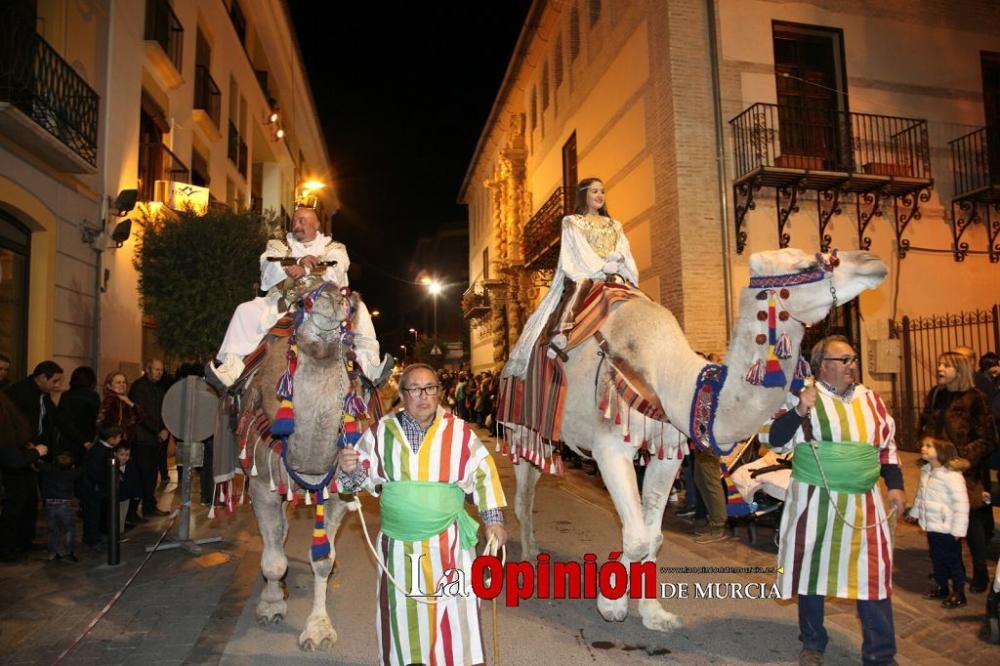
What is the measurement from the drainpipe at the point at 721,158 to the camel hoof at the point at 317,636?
9596 mm

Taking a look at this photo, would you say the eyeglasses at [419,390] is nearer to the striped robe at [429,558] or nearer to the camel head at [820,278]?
the striped robe at [429,558]

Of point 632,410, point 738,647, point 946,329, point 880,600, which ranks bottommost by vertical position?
point 738,647

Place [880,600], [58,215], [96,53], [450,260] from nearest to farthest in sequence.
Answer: [880,600] < [58,215] < [96,53] < [450,260]

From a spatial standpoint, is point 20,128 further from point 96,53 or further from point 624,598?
point 624,598

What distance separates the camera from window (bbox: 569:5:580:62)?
19.4 m

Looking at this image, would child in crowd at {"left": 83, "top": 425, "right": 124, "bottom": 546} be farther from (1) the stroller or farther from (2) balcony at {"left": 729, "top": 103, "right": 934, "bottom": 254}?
(2) balcony at {"left": 729, "top": 103, "right": 934, "bottom": 254}

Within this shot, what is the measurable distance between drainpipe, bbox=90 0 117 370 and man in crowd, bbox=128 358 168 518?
99.5 inches

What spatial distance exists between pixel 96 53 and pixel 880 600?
546 inches

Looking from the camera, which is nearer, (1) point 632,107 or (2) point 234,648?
(2) point 234,648

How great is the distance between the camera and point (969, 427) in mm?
5320

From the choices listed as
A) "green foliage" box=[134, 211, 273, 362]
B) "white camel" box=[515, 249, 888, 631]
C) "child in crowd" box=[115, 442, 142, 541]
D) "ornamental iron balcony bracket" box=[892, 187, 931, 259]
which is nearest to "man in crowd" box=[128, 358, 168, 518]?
"child in crowd" box=[115, 442, 142, 541]

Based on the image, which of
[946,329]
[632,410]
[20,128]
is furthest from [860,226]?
[20,128]

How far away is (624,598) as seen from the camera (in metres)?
4.64

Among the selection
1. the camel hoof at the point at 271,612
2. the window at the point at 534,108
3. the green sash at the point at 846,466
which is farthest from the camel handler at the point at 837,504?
the window at the point at 534,108
